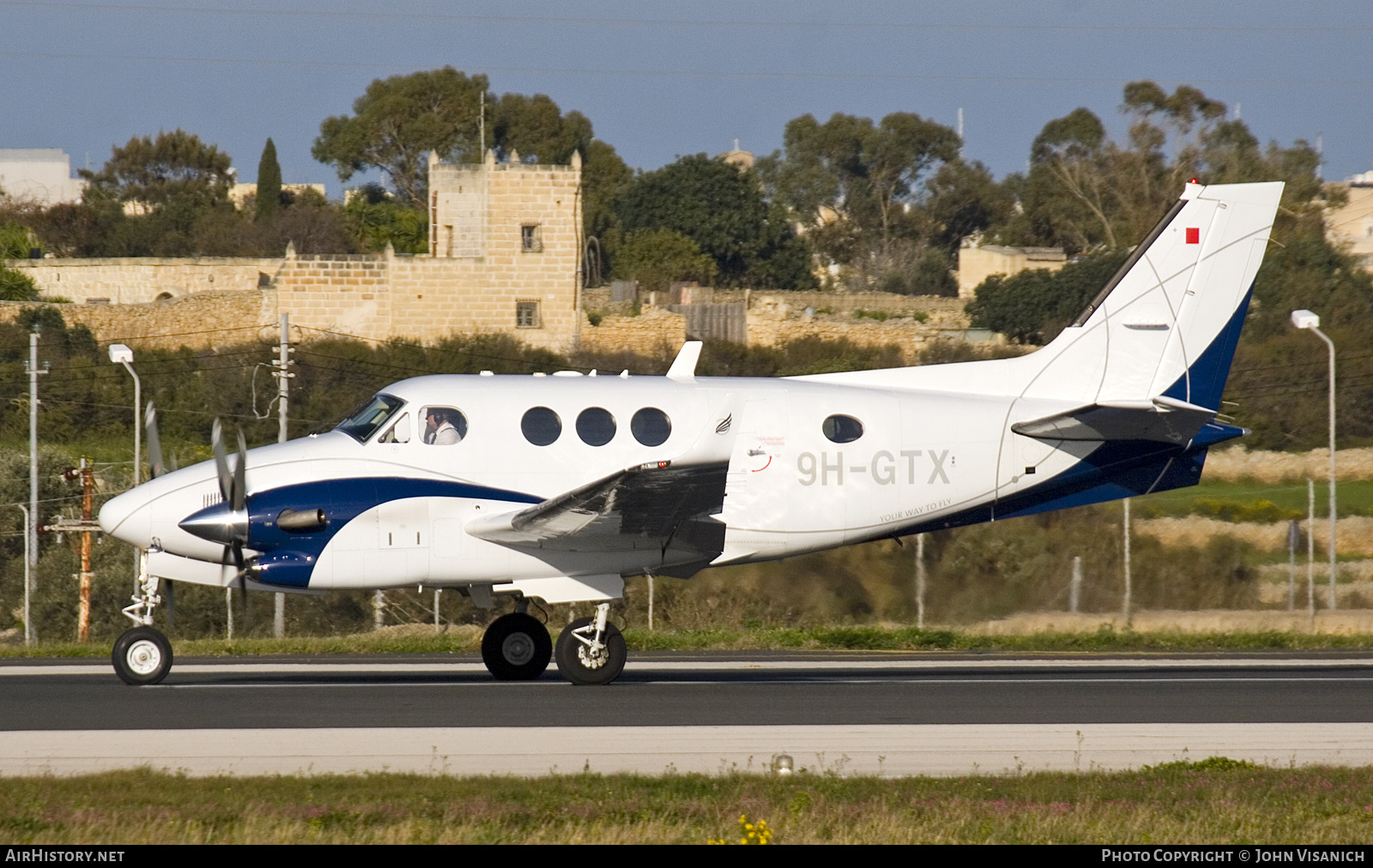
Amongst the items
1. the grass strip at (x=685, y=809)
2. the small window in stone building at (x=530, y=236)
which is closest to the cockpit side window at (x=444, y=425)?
the grass strip at (x=685, y=809)

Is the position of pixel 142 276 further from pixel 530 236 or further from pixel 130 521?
pixel 130 521

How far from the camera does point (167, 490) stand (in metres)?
14.9

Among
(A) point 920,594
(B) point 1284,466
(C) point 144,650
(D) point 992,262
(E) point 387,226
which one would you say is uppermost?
(E) point 387,226

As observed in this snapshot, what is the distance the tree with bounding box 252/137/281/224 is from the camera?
94.5m

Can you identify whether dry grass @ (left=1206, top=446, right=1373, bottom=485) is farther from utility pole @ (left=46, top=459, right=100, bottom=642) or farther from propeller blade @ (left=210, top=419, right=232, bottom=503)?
propeller blade @ (left=210, top=419, right=232, bottom=503)

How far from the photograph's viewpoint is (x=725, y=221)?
→ 311 feet

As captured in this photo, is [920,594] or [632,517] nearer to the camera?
[632,517]

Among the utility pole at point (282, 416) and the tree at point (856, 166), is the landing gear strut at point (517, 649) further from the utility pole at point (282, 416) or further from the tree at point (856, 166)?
the tree at point (856, 166)

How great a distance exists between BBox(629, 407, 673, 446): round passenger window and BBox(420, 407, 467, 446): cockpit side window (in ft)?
5.46

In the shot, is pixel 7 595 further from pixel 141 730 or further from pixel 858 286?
pixel 858 286

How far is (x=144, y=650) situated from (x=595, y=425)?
15.8 ft

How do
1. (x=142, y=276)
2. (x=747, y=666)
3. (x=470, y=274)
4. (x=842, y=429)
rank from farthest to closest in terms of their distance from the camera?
1. (x=142, y=276)
2. (x=470, y=274)
3. (x=747, y=666)
4. (x=842, y=429)

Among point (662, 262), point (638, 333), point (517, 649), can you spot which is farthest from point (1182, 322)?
point (662, 262)

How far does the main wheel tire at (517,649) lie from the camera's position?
646 inches
